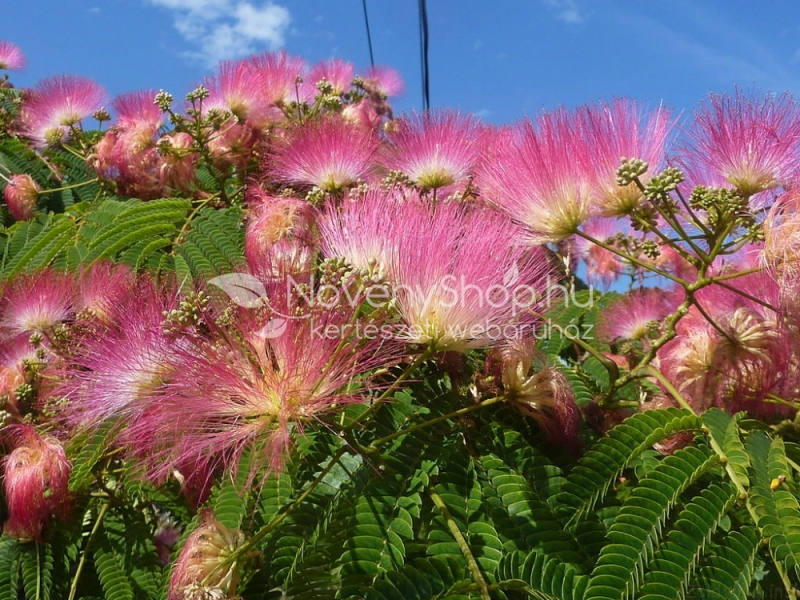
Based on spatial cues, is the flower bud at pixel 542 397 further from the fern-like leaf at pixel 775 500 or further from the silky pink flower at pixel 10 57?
the silky pink flower at pixel 10 57

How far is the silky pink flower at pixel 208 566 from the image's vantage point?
127cm

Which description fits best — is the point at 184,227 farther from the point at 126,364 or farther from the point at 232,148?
the point at 126,364

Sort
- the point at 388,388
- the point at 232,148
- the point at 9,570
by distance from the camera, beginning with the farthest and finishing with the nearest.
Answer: the point at 232,148, the point at 9,570, the point at 388,388

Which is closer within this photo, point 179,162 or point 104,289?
point 104,289

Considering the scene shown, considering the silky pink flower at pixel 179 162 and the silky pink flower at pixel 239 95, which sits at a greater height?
the silky pink flower at pixel 239 95

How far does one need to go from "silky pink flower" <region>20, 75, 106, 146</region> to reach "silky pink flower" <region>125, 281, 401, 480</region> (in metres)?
2.77

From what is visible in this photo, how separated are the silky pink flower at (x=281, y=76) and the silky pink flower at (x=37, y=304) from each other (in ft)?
3.94

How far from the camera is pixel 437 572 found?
3.89 feet

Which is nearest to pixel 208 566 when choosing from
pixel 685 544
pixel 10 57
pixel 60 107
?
pixel 685 544

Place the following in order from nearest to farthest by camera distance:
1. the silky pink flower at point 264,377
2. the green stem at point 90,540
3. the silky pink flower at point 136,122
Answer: the silky pink flower at point 264,377 < the green stem at point 90,540 < the silky pink flower at point 136,122

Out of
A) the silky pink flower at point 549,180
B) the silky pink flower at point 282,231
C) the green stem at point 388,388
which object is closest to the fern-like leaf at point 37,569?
the silky pink flower at point 282,231

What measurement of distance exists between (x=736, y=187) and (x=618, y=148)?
29cm

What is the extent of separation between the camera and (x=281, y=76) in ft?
9.55

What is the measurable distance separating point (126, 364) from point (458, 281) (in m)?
0.74
